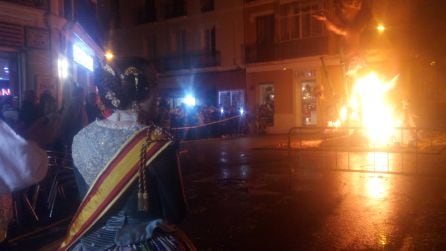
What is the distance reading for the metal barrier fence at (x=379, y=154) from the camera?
1198 cm

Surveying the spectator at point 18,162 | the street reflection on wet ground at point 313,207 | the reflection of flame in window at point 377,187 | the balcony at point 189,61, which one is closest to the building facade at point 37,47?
the street reflection on wet ground at point 313,207

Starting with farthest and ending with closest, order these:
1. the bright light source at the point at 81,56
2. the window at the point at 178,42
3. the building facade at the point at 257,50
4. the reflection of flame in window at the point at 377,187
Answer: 1. the window at the point at 178,42
2. the building facade at the point at 257,50
3. the bright light source at the point at 81,56
4. the reflection of flame in window at the point at 377,187

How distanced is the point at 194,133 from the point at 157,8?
16.3m

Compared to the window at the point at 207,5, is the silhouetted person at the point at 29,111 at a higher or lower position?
lower

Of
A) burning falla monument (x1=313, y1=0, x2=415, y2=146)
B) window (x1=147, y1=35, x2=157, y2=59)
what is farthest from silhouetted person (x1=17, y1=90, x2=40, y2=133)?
window (x1=147, y1=35, x2=157, y2=59)

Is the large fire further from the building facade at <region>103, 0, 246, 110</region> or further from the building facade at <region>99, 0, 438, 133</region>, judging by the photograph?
the building facade at <region>103, 0, 246, 110</region>

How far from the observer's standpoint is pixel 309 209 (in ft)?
26.7

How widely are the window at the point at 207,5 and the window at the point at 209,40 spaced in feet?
4.35

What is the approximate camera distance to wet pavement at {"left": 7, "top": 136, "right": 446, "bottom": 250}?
6434 millimetres

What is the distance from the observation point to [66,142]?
9891 millimetres

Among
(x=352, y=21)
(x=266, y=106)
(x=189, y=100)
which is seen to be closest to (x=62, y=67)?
(x=352, y=21)

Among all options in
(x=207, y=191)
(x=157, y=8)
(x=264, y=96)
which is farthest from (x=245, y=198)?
(x=157, y=8)

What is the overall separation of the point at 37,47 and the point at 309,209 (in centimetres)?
1052

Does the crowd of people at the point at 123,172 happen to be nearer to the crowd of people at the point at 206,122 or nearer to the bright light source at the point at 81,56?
the bright light source at the point at 81,56
